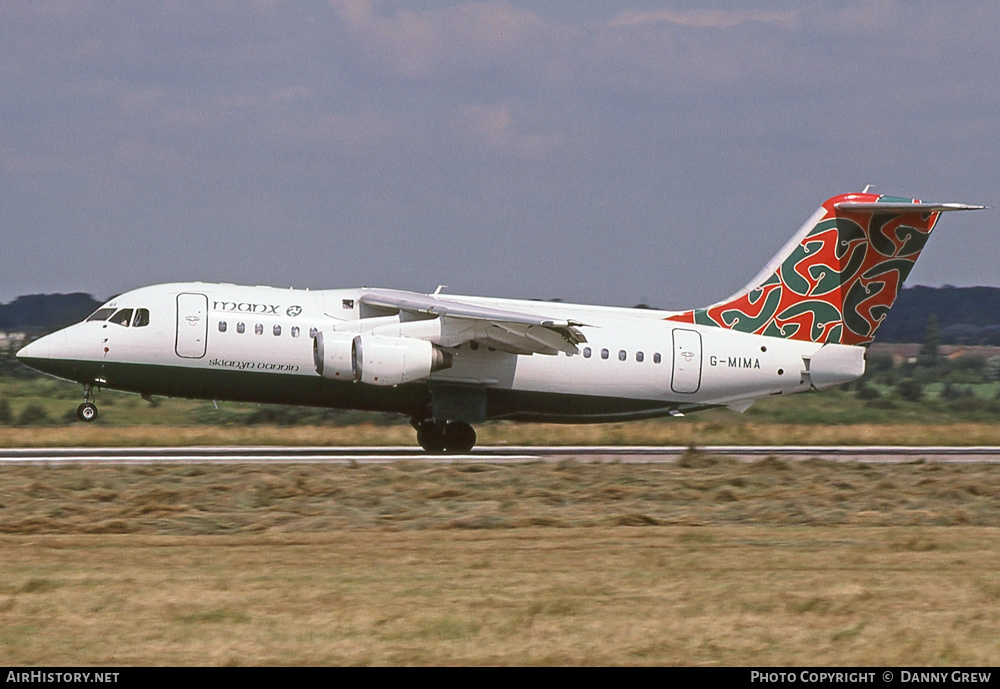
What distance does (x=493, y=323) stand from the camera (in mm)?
24188

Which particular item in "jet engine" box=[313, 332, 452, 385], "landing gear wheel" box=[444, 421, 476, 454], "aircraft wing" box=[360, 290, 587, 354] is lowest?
"landing gear wheel" box=[444, 421, 476, 454]

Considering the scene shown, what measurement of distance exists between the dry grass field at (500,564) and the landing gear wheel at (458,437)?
4.46 m

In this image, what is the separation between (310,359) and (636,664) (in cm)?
1590

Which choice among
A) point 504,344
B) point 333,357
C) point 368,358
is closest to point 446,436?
point 504,344

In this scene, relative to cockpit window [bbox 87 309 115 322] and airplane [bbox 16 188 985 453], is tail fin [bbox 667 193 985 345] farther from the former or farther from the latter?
cockpit window [bbox 87 309 115 322]

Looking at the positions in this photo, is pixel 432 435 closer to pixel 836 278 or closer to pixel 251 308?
pixel 251 308

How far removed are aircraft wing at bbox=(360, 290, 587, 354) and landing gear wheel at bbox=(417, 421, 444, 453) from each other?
2.16 metres

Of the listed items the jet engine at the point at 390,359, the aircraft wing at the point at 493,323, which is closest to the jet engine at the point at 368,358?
the jet engine at the point at 390,359

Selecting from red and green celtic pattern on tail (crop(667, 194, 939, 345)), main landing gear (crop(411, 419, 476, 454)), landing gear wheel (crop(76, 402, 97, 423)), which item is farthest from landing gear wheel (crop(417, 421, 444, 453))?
landing gear wheel (crop(76, 402, 97, 423))

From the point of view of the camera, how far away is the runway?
76.9 feet

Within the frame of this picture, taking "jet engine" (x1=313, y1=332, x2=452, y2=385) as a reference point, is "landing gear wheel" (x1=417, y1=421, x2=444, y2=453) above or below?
below

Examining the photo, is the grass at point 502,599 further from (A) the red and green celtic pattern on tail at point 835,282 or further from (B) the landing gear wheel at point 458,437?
(A) the red and green celtic pattern on tail at point 835,282

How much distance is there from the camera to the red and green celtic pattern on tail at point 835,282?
26938mm

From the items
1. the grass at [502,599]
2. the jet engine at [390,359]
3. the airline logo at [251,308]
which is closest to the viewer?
the grass at [502,599]
